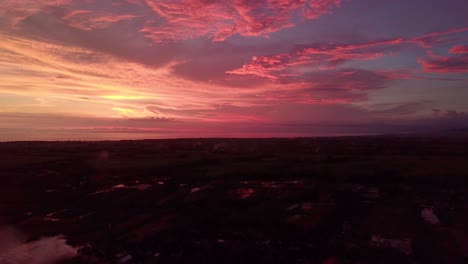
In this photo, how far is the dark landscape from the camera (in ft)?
48.0

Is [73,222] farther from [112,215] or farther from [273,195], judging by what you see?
[273,195]

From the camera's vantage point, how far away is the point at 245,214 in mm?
20938

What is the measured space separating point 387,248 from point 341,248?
205cm

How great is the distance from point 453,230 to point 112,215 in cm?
1926

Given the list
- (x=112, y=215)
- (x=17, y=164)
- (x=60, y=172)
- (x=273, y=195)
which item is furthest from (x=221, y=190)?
(x=17, y=164)

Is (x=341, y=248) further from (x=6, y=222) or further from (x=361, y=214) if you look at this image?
(x=6, y=222)

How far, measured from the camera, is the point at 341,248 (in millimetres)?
14906

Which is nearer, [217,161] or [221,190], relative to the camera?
[221,190]

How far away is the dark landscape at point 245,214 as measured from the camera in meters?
14.6

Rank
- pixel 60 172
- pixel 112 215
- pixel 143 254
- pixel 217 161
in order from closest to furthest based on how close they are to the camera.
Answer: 1. pixel 143 254
2. pixel 112 215
3. pixel 60 172
4. pixel 217 161

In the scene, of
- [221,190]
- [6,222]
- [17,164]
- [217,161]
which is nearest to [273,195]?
[221,190]

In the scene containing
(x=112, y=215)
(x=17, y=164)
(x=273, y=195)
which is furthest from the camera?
(x=17, y=164)

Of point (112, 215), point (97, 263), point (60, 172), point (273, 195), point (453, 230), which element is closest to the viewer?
point (97, 263)

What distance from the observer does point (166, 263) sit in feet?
44.7
